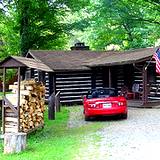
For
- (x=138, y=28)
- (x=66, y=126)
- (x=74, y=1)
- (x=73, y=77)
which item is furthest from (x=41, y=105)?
(x=138, y=28)

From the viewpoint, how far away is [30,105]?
52.8 feet

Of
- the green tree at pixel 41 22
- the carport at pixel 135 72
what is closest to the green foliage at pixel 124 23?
the green tree at pixel 41 22

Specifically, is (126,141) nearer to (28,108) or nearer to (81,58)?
(28,108)

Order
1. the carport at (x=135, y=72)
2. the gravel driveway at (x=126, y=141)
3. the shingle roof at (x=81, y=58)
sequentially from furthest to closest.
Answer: the shingle roof at (x=81, y=58) → the carport at (x=135, y=72) → the gravel driveway at (x=126, y=141)

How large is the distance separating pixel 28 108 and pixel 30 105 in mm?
232

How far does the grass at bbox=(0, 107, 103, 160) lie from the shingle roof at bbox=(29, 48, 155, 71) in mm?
9331

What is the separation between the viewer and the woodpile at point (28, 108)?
15.2 meters

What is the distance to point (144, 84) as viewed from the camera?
26.7 meters

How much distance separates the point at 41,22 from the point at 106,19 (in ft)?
20.3

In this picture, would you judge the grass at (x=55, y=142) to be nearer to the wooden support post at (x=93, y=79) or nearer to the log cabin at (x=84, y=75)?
the log cabin at (x=84, y=75)

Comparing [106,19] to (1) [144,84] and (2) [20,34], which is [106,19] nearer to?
(2) [20,34]

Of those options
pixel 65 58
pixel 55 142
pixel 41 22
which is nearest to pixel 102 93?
pixel 55 142

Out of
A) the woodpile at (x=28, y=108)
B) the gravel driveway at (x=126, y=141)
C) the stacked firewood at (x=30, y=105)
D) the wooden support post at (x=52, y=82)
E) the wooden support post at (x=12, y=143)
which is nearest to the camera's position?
the gravel driveway at (x=126, y=141)

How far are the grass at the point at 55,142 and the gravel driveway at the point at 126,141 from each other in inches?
14.5
